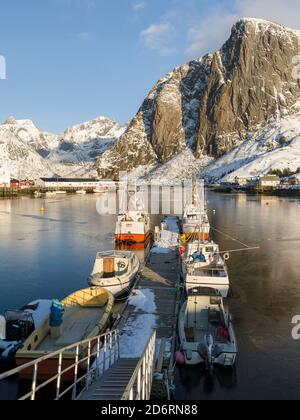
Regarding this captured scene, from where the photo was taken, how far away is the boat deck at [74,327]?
19.9m

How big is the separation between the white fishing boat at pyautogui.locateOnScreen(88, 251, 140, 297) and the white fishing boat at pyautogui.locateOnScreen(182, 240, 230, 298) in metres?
4.71

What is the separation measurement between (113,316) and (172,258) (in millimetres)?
16234

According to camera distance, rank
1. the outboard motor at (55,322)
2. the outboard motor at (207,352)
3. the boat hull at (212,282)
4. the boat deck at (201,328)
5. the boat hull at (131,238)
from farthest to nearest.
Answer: the boat hull at (131,238)
the boat hull at (212,282)
the outboard motor at (55,322)
the boat deck at (201,328)
the outboard motor at (207,352)

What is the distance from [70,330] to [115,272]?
11600 mm

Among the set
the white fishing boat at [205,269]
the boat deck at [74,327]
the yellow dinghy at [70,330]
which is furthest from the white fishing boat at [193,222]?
the boat deck at [74,327]

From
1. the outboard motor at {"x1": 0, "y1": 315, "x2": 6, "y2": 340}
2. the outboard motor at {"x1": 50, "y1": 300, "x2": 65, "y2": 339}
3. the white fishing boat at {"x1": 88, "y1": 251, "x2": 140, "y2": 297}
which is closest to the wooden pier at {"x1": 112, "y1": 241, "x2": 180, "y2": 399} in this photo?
the white fishing boat at {"x1": 88, "y1": 251, "x2": 140, "y2": 297}

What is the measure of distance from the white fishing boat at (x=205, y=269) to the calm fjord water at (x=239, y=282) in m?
1.90

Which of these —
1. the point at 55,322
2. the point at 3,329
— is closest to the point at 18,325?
the point at 3,329

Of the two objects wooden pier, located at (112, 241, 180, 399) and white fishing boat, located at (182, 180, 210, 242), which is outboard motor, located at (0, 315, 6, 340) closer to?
wooden pier, located at (112, 241, 180, 399)

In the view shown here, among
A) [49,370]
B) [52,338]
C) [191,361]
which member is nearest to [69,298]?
[52,338]

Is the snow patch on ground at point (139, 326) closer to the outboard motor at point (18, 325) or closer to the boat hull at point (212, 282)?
the boat hull at point (212, 282)

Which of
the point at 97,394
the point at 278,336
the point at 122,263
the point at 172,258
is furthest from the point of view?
the point at 172,258

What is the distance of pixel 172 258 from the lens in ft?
136
